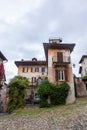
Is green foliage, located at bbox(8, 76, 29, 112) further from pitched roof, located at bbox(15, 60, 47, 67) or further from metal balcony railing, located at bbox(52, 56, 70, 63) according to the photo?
pitched roof, located at bbox(15, 60, 47, 67)

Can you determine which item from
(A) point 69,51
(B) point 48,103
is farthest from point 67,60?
(B) point 48,103

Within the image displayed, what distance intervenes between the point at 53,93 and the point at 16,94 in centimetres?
575

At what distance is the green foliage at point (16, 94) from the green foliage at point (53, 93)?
293 cm

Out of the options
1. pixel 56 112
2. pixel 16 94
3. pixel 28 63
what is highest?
pixel 28 63

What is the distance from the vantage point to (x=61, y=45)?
38.4 meters

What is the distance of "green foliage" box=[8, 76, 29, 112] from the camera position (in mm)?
33119

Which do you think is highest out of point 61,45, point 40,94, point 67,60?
point 61,45

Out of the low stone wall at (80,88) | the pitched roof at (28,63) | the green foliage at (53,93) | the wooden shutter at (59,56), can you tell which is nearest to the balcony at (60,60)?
the wooden shutter at (59,56)

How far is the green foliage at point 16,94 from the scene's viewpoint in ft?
109

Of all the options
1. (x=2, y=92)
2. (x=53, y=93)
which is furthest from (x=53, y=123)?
(x=2, y=92)

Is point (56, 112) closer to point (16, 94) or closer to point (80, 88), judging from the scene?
point (16, 94)

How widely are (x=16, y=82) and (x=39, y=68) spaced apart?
25027 mm

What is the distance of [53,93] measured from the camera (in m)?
33.7

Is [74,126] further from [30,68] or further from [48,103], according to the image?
[30,68]
